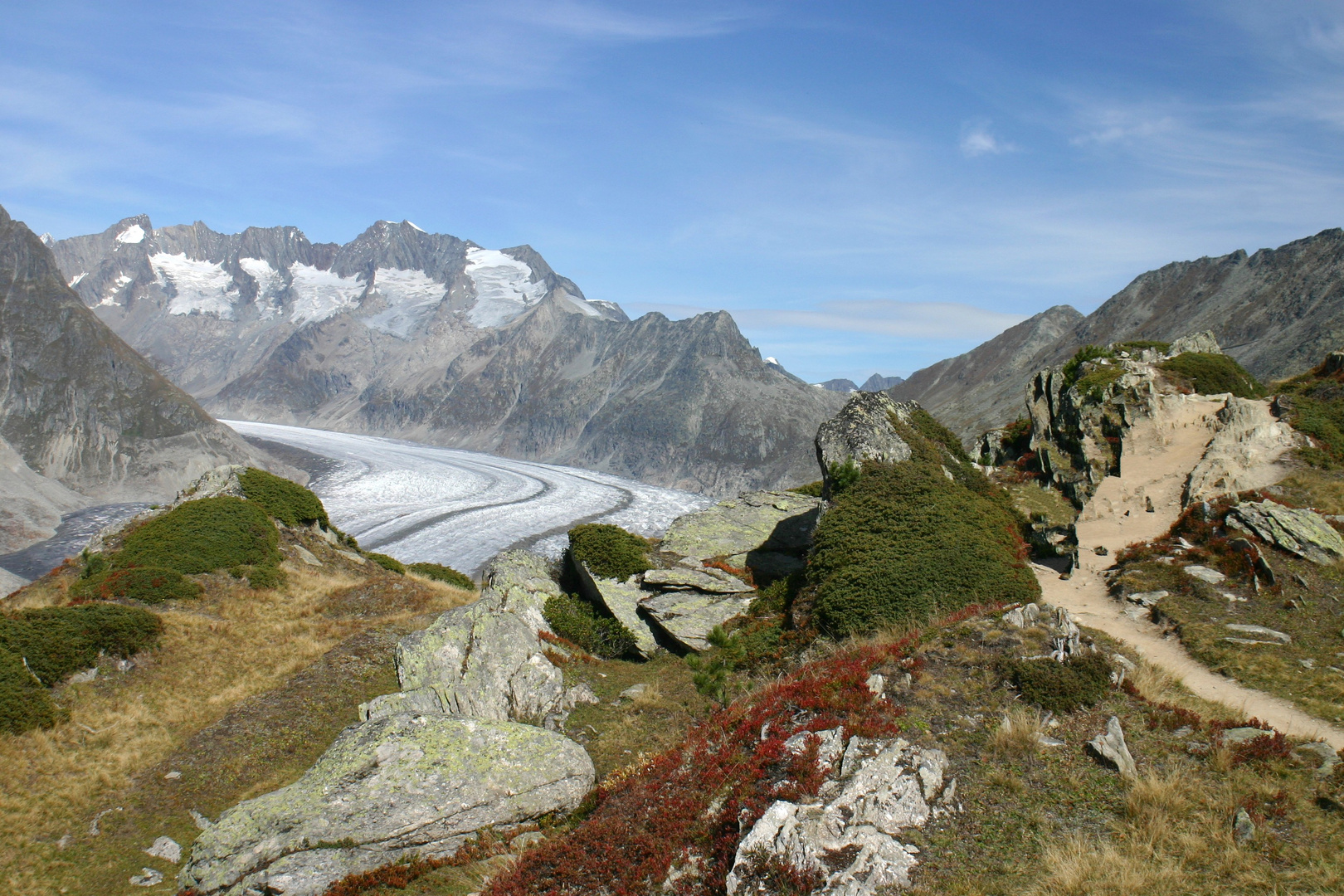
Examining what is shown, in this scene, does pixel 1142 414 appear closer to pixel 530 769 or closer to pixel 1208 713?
pixel 1208 713

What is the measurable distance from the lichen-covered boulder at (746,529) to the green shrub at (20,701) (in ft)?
60.5

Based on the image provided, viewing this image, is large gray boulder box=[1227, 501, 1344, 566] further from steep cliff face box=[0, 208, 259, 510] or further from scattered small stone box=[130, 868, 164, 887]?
steep cliff face box=[0, 208, 259, 510]

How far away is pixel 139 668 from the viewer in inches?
771

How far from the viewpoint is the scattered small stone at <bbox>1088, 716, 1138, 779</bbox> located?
9031 millimetres

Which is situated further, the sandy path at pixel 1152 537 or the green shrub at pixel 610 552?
the green shrub at pixel 610 552

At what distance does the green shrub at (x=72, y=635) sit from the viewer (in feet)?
58.6

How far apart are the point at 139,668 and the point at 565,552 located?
49.4 ft

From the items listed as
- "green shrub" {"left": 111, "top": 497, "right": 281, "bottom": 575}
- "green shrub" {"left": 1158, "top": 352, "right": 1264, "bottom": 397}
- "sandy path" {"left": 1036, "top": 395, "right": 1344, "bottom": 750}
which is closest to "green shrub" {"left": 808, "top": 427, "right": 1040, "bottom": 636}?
"sandy path" {"left": 1036, "top": 395, "right": 1344, "bottom": 750}

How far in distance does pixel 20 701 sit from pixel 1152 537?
30629mm

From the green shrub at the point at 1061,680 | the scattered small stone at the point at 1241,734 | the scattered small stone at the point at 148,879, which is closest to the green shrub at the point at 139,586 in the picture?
the scattered small stone at the point at 148,879

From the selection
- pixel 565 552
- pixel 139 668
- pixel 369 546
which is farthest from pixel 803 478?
pixel 139 668

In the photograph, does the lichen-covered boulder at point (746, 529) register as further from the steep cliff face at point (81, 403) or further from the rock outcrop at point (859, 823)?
the steep cliff face at point (81, 403)

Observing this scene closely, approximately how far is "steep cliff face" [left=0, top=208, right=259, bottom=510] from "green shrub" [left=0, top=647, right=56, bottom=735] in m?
150

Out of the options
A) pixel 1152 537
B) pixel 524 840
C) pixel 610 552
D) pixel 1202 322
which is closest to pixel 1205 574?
pixel 1152 537
